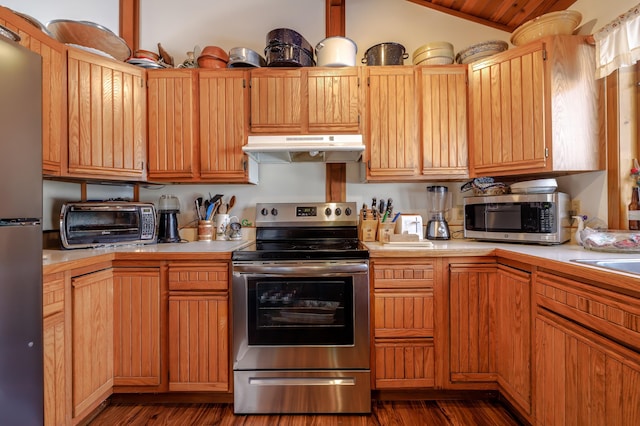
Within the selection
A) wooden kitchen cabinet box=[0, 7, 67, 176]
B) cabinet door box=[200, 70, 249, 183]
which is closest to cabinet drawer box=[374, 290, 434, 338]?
cabinet door box=[200, 70, 249, 183]

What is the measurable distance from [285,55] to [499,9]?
66.7 inches

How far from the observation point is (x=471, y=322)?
165cm

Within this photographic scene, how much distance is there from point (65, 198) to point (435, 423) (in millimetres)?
2744

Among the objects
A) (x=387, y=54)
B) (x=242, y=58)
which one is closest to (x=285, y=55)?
(x=242, y=58)

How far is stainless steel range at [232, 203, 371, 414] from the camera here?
5.30ft

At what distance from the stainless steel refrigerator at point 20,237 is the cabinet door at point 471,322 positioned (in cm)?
192

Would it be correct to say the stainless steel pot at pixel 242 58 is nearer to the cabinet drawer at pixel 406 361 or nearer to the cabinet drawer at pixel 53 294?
the cabinet drawer at pixel 53 294

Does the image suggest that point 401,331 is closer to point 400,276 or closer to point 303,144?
point 400,276

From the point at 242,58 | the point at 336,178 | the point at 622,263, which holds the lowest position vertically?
the point at 622,263

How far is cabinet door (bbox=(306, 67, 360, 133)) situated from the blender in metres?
0.81

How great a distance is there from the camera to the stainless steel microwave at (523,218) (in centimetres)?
168

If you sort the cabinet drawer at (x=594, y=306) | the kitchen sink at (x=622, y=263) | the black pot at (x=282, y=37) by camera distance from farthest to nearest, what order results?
the black pot at (x=282, y=37), the kitchen sink at (x=622, y=263), the cabinet drawer at (x=594, y=306)

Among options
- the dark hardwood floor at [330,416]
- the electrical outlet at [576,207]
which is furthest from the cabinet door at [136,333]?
the electrical outlet at [576,207]

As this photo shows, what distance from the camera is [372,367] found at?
1659 mm
